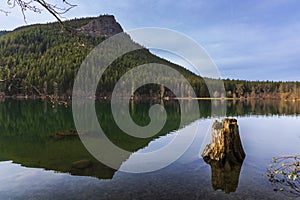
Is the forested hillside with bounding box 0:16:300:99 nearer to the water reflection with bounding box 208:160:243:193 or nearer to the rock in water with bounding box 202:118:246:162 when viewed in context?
the rock in water with bounding box 202:118:246:162

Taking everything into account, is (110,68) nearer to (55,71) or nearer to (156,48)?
(55,71)

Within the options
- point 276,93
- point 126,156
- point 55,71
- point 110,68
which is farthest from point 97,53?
point 126,156

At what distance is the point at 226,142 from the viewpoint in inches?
572

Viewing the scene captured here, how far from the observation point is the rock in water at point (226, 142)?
14.5m

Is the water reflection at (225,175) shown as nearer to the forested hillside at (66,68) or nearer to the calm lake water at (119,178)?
the calm lake water at (119,178)

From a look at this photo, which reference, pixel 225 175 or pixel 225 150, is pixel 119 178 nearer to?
pixel 225 175

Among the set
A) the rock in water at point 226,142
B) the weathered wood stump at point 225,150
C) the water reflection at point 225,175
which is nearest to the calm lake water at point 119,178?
the water reflection at point 225,175

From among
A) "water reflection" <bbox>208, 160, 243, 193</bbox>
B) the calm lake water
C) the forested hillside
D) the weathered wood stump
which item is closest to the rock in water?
the weathered wood stump

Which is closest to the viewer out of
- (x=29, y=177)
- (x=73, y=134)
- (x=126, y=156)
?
(x=29, y=177)

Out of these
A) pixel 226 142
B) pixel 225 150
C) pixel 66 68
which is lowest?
pixel 225 150

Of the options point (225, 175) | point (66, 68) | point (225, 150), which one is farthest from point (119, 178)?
point (66, 68)

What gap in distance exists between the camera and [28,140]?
74.5ft

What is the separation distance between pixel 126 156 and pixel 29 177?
6368 millimetres

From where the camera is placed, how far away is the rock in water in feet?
47.5
